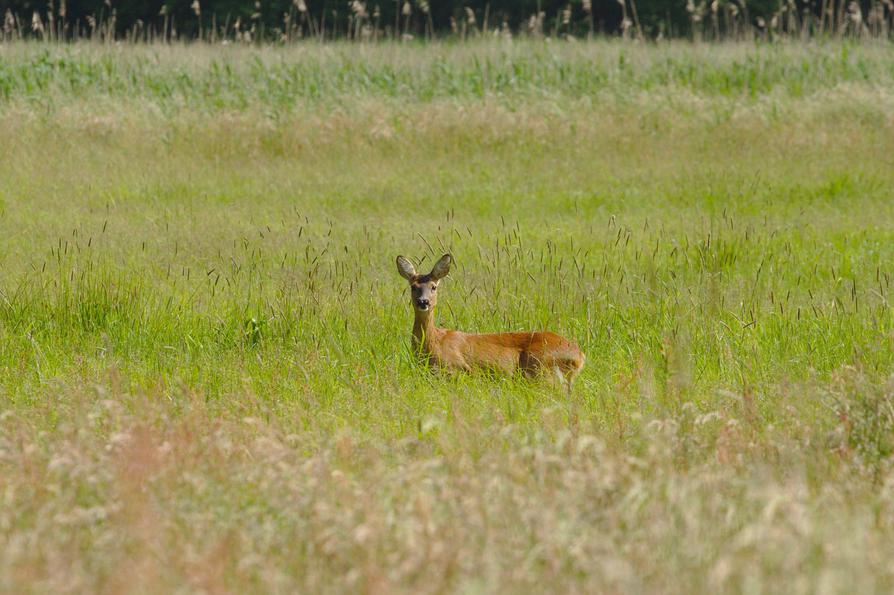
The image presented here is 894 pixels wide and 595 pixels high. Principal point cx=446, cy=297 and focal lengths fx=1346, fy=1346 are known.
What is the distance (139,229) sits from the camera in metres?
10.7

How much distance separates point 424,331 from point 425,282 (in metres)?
0.26

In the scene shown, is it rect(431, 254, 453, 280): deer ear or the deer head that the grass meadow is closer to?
the deer head

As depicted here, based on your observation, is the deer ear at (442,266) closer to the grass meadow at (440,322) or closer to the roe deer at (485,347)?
the roe deer at (485,347)

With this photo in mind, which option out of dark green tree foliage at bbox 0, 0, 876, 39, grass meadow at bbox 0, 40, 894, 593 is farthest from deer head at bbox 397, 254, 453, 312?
dark green tree foliage at bbox 0, 0, 876, 39

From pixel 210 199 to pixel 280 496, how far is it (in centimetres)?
845

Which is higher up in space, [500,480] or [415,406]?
[500,480]

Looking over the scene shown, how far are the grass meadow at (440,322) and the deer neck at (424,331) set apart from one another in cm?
13

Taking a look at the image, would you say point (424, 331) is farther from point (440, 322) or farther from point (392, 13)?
point (392, 13)

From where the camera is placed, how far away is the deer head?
22.0ft

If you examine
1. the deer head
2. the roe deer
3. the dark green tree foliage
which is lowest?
the roe deer

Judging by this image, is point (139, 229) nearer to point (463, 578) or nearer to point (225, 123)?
point (225, 123)

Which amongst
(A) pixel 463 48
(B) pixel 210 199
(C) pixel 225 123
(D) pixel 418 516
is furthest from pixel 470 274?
(A) pixel 463 48

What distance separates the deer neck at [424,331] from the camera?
22.3 ft

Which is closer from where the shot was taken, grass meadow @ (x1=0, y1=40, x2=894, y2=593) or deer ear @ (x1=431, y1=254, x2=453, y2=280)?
grass meadow @ (x1=0, y1=40, x2=894, y2=593)
